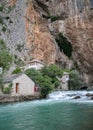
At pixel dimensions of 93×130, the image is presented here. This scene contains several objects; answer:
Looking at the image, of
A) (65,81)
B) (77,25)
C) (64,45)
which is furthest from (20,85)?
(77,25)

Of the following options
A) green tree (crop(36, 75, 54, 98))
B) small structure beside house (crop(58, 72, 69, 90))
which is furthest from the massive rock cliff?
green tree (crop(36, 75, 54, 98))

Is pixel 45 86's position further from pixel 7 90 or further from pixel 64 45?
pixel 64 45

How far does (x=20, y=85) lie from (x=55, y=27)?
129 feet

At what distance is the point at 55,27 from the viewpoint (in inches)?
3120

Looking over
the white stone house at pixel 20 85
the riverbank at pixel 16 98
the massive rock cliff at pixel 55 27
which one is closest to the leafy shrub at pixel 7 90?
the white stone house at pixel 20 85

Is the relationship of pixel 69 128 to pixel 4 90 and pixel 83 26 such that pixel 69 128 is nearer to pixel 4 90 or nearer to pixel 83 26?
pixel 4 90

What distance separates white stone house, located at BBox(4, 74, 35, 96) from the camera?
41075mm

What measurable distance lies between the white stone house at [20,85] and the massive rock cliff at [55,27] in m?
25.5

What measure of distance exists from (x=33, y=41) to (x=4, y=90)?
32525 millimetres

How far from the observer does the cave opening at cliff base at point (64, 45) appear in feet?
259

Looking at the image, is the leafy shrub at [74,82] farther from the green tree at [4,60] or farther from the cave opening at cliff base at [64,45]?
the green tree at [4,60]

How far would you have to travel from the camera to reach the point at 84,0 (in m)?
81.9

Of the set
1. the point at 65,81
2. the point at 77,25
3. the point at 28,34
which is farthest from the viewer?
the point at 77,25

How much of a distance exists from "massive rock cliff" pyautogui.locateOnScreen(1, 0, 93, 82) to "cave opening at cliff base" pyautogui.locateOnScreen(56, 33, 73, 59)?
1.01 m
